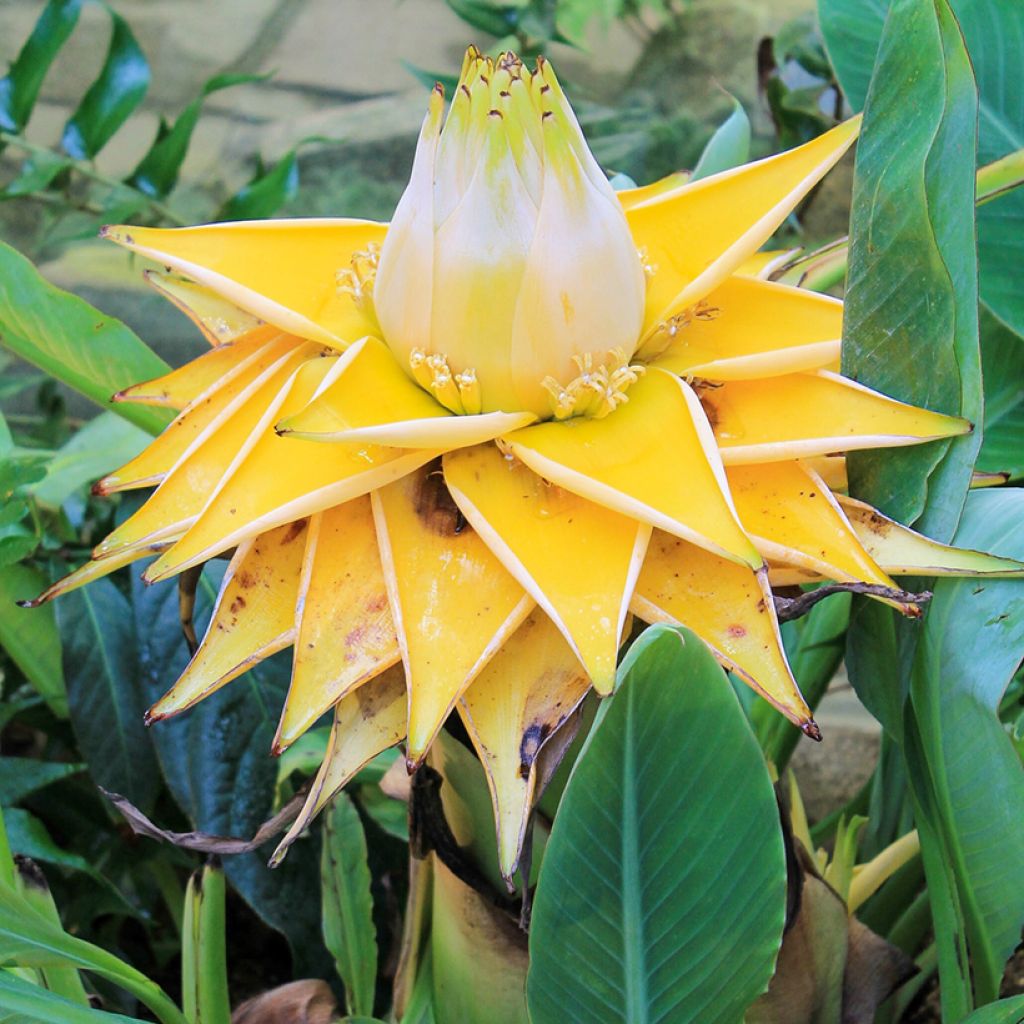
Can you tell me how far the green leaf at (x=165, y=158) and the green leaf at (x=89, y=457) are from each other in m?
0.29

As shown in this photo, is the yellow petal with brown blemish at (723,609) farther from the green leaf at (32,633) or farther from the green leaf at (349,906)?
the green leaf at (32,633)

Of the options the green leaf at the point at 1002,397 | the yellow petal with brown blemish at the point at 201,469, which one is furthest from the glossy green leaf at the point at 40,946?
the green leaf at the point at 1002,397

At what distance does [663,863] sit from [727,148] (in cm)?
37

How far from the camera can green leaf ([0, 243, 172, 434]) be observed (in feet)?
1.45

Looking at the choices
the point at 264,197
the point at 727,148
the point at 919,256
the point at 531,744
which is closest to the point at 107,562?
→ the point at 531,744

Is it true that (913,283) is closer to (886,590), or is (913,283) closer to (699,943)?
(886,590)

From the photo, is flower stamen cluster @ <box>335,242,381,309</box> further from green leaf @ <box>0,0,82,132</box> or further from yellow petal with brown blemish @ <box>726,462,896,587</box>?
green leaf @ <box>0,0,82,132</box>

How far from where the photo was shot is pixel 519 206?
0.31 m

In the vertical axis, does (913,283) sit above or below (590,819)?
above

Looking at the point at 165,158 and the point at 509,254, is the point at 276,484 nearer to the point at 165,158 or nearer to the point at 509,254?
the point at 509,254

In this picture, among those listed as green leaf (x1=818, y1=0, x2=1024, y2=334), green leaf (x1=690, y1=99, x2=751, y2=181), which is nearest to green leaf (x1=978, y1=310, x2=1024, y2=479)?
green leaf (x1=818, y1=0, x2=1024, y2=334)

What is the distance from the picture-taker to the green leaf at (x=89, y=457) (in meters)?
0.61

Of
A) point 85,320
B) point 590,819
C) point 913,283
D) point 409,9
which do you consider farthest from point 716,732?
point 409,9

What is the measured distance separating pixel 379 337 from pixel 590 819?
0.16 meters
